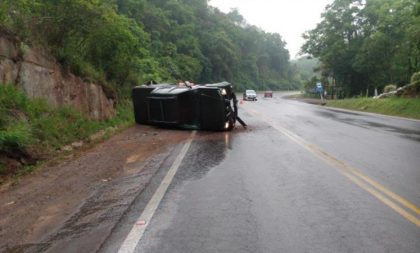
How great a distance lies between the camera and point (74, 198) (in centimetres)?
707

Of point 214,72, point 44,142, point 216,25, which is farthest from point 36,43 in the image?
point 216,25

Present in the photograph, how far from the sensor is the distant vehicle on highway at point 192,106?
1650 centimetres

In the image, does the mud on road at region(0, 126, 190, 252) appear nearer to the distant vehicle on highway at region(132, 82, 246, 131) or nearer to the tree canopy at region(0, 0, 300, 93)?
the distant vehicle on highway at region(132, 82, 246, 131)

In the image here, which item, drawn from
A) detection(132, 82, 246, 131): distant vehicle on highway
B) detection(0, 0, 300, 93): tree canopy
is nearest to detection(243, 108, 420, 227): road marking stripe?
detection(132, 82, 246, 131): distant vehicle on highway

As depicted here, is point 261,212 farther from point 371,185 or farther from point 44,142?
point 44,142

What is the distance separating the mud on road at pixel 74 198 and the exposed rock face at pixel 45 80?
2.74m

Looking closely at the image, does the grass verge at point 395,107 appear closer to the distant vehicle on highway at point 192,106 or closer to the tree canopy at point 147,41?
the distant vehicle on highway at point 192,106

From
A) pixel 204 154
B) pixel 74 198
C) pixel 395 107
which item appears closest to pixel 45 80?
pixel 204 154

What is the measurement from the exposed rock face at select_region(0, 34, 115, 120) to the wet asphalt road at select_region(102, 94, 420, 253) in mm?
4998

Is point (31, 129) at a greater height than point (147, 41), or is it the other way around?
point (147, 41)

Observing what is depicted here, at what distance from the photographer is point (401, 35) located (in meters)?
49.2

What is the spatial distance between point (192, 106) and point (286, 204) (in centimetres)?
1093

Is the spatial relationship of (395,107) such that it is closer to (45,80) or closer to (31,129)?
(45,80)

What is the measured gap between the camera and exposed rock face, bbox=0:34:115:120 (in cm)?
1223
